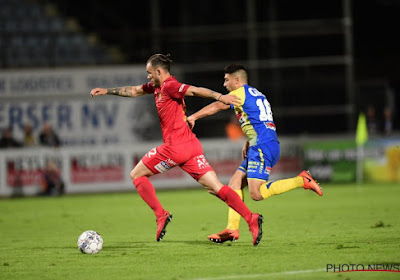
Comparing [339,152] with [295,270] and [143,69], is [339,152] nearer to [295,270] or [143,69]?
[143,69]

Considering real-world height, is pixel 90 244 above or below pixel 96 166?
above

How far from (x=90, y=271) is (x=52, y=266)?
2.31ft

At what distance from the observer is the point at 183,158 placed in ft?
33.8

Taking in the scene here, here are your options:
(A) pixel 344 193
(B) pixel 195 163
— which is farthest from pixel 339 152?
(B) pixel 195 163

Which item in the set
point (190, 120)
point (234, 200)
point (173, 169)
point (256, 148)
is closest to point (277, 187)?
point (256, 148)

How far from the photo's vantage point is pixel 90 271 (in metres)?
8.46

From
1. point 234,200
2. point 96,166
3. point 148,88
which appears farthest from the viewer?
point 96,166

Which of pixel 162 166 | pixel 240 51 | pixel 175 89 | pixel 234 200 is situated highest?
pixel 240 51

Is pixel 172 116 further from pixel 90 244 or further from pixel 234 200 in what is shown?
pixel 90 244

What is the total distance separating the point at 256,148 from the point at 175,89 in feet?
4.38

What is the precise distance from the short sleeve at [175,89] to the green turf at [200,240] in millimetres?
1910

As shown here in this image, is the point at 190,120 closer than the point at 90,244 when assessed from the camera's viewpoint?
No

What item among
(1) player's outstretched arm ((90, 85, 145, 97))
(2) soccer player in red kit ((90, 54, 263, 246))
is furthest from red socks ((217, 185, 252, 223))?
(1) player's outstretched arm ((90, 85, 145, 97))

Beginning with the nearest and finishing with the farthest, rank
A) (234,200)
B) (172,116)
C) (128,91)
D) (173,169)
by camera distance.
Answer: (234,200) < (172,116) < (128,91) < (173,169)
